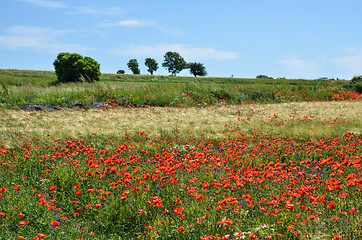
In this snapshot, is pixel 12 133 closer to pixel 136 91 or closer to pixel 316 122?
pixel 316 122

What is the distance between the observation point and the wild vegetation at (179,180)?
335cm

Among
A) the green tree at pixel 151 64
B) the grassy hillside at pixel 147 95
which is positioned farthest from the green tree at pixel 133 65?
the grassy hillside at pixel 147 95

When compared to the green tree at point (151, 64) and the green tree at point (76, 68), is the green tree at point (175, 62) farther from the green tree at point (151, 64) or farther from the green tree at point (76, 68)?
the green tree at point (76, 68)

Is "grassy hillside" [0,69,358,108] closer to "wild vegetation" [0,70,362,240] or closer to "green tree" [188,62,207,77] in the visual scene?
"wild vegetation" [0,70,362,240]

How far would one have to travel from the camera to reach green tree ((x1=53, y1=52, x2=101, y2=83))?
29530 millimetres

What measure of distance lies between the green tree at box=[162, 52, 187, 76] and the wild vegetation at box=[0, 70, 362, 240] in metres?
77.6

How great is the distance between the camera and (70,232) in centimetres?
353

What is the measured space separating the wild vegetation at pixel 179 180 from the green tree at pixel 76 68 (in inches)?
816

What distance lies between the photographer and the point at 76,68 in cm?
2958

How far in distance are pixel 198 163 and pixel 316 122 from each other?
6.57 metres

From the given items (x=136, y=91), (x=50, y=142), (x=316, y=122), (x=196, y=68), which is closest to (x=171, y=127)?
(x=50, y=142)

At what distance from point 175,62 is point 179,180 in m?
83.9

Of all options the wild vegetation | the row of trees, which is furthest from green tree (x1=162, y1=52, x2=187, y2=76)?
the wild vegetation

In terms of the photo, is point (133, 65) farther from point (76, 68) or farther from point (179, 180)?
point (179, 180)
